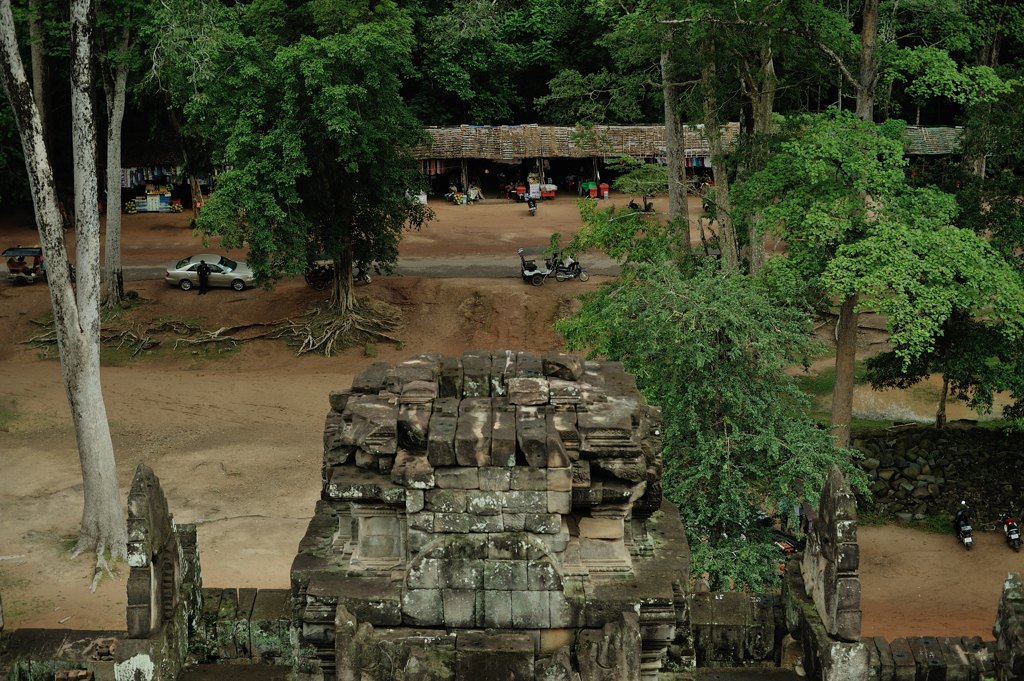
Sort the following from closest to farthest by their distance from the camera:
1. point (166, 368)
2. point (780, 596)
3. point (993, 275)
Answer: point (780, 596) → point (993, 275) → point (166, 368)

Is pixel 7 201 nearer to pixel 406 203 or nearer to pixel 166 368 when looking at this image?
pixel 166 368

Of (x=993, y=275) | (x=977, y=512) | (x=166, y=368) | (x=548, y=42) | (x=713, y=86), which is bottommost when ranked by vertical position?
(x=977, y=512)

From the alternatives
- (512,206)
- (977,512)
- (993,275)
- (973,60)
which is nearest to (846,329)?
(993,275)

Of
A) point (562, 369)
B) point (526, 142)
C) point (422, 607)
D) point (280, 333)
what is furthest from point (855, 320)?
point (526, 142)

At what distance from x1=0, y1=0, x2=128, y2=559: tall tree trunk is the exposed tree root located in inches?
567

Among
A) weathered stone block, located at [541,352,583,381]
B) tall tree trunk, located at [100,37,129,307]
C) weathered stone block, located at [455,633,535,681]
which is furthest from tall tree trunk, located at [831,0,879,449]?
tall tree trunk, located at [100,37,129,307]

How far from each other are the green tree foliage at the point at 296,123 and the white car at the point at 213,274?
5.90 m

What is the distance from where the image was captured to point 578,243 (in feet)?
97.8

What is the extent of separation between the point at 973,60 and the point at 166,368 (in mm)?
33417

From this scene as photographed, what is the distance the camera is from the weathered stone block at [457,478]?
991 centimetres

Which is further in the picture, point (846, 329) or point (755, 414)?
point (846, 329)

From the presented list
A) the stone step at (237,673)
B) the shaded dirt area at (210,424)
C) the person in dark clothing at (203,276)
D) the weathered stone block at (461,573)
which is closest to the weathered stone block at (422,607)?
the weathered stone block at (461,573)

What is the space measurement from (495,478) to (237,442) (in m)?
21.1

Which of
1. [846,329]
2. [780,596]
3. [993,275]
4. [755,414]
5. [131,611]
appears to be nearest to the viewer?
[131,611]
